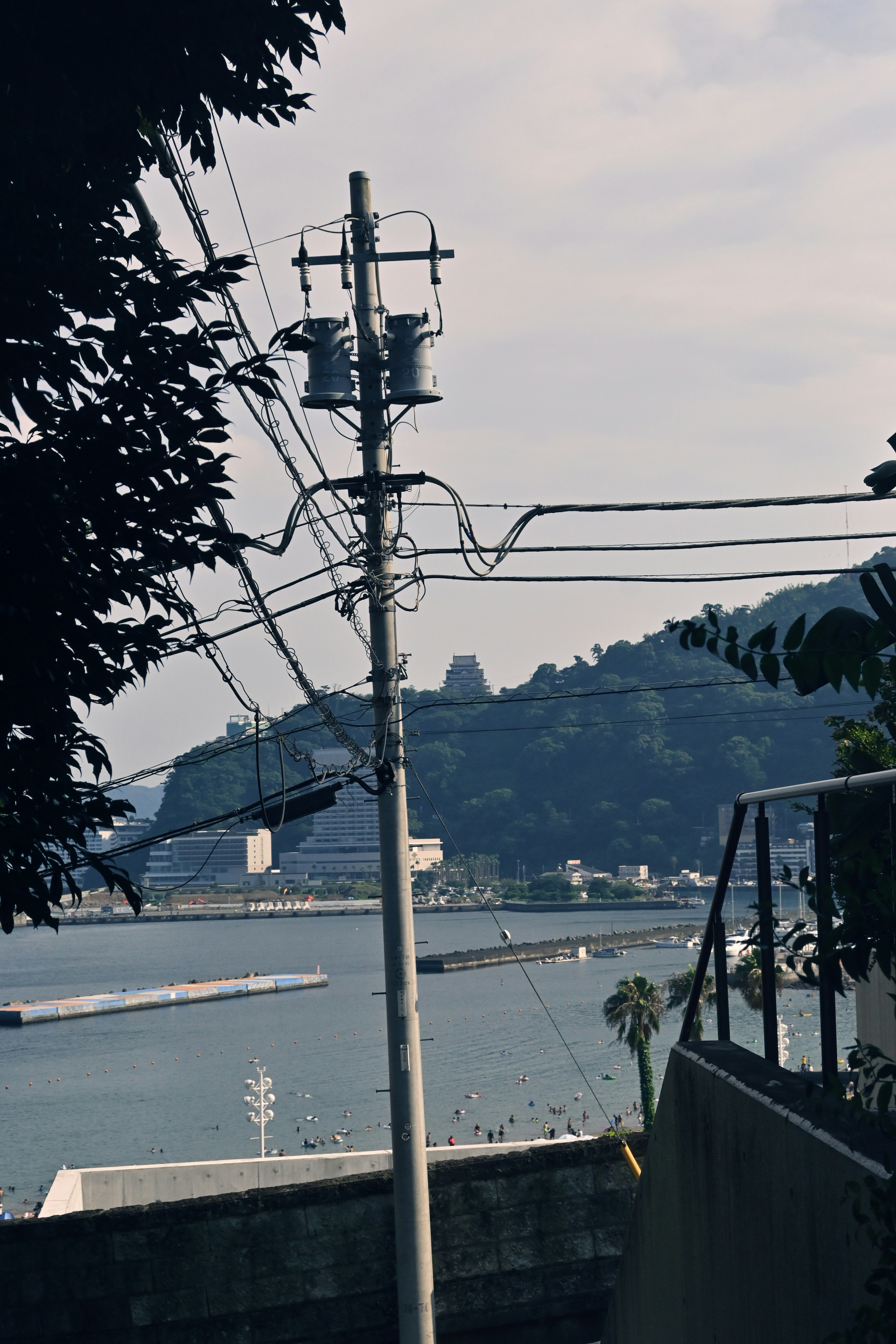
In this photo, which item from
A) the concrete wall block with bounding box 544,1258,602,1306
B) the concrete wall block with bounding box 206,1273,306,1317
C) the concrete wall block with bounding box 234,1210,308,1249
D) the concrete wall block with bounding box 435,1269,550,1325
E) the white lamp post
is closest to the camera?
the concrete wall block with bounding box 206,1273,306,1317

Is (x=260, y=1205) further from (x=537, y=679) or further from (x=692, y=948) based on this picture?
(x=537, y=679)

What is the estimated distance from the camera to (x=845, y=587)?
194 meters

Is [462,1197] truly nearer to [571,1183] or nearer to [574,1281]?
[571,1183]

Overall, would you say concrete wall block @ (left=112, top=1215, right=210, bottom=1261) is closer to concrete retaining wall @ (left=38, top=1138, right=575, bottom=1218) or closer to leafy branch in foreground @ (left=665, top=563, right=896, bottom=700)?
leafy branch in foreground @ (left=665, top=563, right=896, bottom=700)

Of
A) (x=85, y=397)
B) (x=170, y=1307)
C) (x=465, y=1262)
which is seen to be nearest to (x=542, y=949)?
(x=465, y=1262)

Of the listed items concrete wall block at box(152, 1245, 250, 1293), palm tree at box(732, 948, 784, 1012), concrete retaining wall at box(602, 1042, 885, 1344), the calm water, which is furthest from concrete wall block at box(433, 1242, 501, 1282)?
the calm water

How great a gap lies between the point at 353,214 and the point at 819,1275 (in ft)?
30.4

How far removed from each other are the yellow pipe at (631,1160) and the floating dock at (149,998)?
10351 cm

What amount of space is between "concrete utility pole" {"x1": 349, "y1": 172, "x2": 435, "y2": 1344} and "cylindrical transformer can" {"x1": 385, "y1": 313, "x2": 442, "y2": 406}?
98mm

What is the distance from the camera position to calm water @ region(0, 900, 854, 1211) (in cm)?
6328

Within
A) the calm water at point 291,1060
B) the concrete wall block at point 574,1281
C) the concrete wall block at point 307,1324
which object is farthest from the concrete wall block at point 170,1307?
the calm water at point 291,1060

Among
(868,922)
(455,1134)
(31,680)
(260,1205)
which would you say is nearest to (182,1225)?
(260,1205)

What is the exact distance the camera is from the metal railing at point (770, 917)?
9.57 feet

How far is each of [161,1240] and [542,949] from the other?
11958cm
